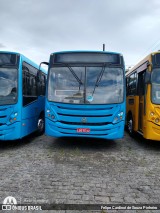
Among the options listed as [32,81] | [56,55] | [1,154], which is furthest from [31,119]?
[56,55]

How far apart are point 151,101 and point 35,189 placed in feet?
14.8

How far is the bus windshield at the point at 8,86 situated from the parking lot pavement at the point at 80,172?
1.68 m

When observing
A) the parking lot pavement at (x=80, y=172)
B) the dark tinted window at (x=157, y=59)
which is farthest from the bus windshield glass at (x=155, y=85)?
the parking lot pavement at (x=80, y=172)

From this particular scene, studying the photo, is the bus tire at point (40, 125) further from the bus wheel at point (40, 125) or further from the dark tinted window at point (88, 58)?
the dark tinted window at point (88, 58)

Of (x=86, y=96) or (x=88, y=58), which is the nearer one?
(x=86, y=96)

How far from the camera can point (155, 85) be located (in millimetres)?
6828

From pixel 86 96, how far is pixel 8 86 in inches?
101

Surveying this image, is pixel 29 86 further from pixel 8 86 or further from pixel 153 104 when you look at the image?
pixel 153 104

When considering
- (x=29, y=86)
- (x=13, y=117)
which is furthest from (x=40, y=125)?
(x=13, y=117)

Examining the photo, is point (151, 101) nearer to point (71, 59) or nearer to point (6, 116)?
point (71, 59)

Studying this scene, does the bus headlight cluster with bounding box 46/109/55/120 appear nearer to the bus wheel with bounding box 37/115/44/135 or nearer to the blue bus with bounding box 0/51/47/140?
the blue bus with bounding box 0/51/47/140

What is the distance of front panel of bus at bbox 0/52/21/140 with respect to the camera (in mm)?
6797

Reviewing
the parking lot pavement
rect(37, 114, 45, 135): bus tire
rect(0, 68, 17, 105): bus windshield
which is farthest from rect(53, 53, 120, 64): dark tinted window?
rect(37, 114, 45, 135): bus tire

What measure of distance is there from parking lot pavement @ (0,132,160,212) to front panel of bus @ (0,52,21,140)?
2.27ft
